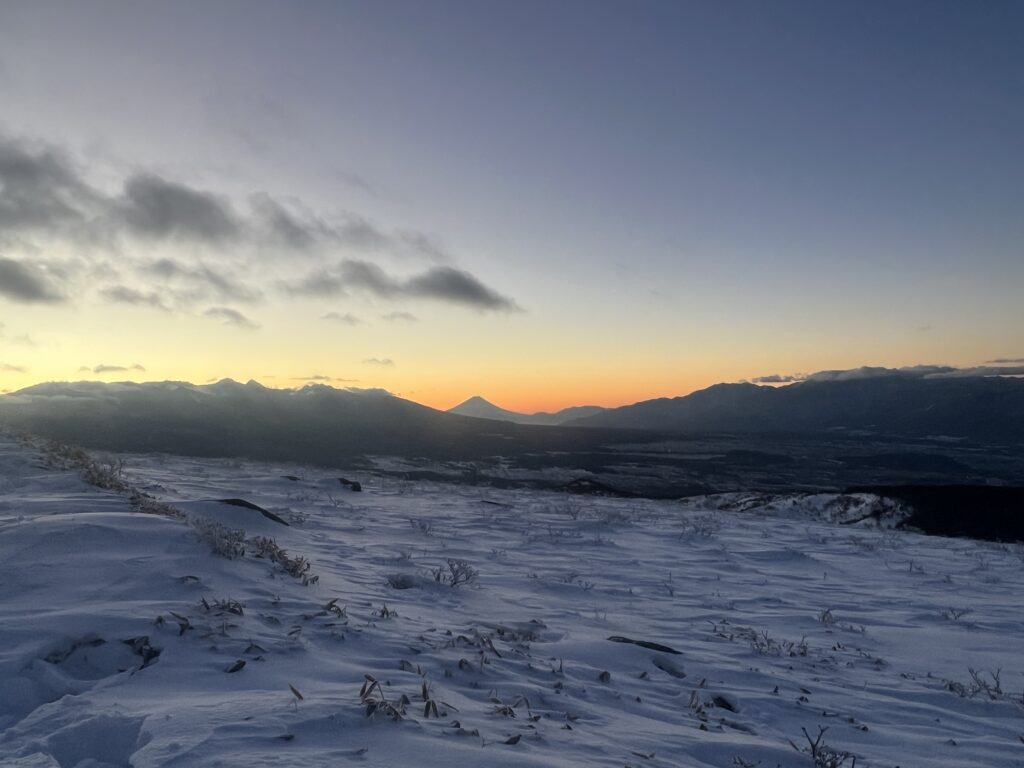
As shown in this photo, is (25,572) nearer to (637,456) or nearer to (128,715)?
(128,715)

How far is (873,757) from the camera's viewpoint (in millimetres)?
4129

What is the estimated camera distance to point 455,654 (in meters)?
5.01

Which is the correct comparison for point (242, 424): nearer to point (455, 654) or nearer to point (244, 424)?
point (244, 424)

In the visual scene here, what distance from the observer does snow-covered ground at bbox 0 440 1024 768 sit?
10.6 ft

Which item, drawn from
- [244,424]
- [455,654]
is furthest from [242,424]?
[455,654]

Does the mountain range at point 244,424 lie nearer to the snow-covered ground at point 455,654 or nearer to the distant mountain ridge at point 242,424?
the distant mountain ridge at point 242,424

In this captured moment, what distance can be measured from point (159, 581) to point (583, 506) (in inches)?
604

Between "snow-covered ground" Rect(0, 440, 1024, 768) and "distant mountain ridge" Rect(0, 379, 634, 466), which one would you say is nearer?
"snow-covered ground" Rect(0, 440, 1024, 768)

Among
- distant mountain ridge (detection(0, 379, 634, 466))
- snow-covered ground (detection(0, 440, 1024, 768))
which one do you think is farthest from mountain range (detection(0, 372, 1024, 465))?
snow-covered ground (detection(0, 440, 1024, 768))

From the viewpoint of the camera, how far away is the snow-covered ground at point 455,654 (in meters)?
3.23

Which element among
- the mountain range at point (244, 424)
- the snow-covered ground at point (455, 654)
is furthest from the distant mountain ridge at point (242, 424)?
the snow-covered ground at point (455, 654)

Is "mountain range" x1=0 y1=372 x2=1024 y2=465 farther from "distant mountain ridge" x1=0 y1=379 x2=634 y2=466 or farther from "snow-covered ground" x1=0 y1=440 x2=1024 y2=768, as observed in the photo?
"snow-covered ground" x1=0 y1=440 x2=1024 y2=768

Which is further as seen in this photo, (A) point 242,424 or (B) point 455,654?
(A) point 242,424

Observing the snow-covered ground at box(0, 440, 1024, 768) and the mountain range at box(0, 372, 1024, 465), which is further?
the mountain range at box(0, 372, 1024, 465)
